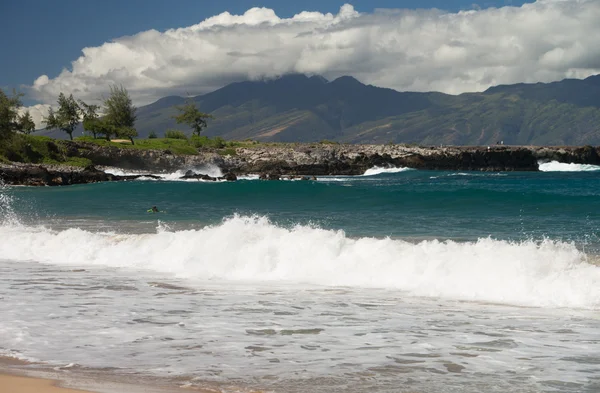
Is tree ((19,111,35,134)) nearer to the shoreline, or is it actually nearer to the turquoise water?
the turquoise water

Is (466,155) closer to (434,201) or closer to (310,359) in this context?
(434,201)

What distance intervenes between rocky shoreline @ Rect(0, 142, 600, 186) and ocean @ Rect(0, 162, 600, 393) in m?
51.8

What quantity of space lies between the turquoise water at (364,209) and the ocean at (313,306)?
0.43 metres

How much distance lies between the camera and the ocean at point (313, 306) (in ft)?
27.1

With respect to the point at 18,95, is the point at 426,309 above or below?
below

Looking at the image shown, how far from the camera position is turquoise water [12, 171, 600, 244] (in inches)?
1020

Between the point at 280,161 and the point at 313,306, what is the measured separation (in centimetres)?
8704

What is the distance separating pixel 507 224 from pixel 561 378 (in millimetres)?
20502

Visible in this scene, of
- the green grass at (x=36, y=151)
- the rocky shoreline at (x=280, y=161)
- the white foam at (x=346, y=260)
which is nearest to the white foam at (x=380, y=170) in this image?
the rocky shoreline at (x=280, y=161)

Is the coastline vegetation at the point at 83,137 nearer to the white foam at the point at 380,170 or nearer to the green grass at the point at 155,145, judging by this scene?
the green grass at the point at 155,145

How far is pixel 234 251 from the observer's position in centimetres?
1908

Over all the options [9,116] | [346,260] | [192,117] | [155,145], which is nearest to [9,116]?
[9,116]

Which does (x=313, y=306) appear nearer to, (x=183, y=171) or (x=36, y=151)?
(x=183, y=171)

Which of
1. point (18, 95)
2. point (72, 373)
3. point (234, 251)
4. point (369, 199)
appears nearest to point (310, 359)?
point (72, 373)
